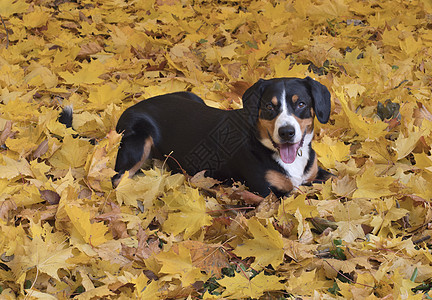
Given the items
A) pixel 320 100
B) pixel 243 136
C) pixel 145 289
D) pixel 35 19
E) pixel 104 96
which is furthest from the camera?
pixel 35 19

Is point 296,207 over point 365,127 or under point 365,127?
under

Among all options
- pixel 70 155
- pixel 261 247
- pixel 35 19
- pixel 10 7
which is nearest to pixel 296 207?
pixel 261 247

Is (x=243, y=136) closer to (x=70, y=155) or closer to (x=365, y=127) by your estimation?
(x=365, y=127)

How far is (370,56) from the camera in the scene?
17.0ft

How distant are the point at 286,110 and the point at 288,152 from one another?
0.28 metres

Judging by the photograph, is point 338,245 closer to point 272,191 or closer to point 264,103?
point 272,191

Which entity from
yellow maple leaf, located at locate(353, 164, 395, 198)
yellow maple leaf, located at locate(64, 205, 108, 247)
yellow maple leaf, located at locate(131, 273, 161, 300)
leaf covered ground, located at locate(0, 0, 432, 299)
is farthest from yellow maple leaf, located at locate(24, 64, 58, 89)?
yellow maple leaf, located at locate(353, 164, 395, 198)

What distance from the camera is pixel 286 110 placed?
3285mm

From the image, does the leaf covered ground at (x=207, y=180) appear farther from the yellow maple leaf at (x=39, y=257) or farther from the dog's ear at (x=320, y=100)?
the dog's ear at (x=320, y=100)

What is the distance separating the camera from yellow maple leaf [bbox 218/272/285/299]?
246 centimetres

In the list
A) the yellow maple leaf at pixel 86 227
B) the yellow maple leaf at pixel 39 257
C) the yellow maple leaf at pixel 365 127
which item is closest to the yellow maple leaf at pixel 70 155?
the yellow maple leaf at pixel 86 227

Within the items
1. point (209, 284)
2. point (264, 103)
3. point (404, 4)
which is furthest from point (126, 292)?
point (404, 4)

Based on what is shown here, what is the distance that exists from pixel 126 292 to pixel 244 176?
4.05 ft

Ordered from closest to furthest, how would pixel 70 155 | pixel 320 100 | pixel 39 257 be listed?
pixel 39 257
pixel 320 100
pixel 70 155
